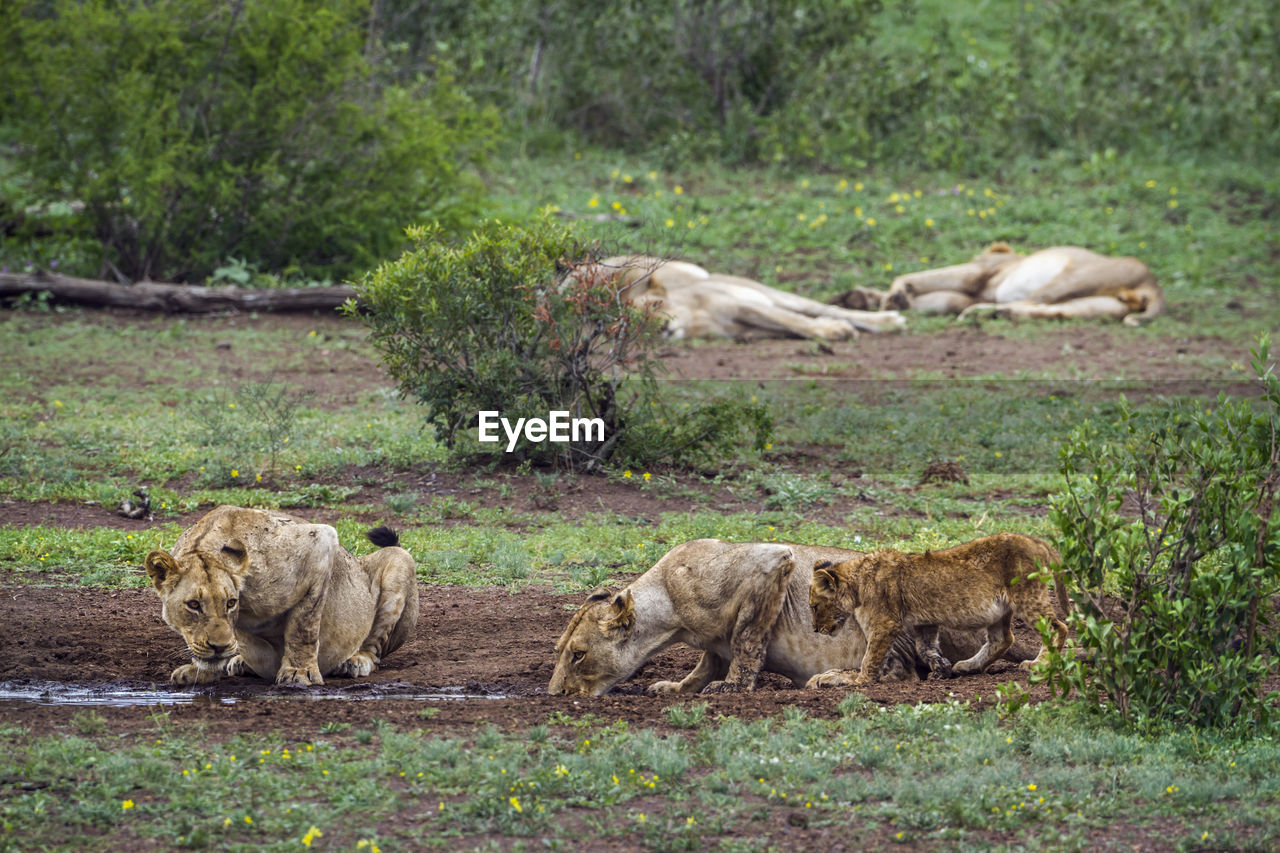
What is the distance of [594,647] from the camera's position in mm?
6664

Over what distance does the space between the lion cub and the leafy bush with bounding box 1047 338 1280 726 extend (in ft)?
2.37

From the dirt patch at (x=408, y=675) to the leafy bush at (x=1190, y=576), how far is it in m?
0.67

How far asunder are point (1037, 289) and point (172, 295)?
35.1 feet

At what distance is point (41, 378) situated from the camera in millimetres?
14344

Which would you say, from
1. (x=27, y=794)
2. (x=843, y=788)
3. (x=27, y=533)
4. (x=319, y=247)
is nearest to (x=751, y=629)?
(x=843, y=788)

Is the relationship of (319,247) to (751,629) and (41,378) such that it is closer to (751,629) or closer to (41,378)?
(41,378)

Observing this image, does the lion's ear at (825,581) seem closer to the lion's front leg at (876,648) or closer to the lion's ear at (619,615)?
the lion's front leg at (876,648)

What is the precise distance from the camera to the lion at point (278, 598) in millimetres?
6195

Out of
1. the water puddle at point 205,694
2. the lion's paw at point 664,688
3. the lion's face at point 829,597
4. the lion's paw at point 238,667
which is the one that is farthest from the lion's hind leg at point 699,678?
the lion's paw at point 238,667

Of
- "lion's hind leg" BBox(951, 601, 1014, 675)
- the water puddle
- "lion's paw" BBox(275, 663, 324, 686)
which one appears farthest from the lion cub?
"lion's paw" BBox(275, 663, 324, 686)

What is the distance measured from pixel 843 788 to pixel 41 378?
455 inches

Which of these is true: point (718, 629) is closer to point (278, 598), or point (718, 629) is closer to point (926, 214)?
point (278, 598)

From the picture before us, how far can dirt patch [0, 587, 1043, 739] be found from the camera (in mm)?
5969

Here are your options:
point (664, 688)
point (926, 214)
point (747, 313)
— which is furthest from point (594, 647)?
point (926, 214)
